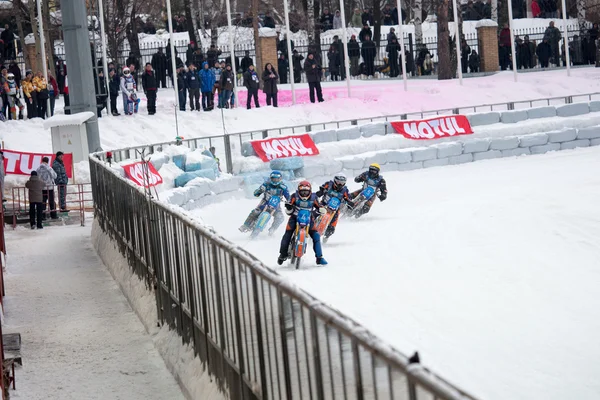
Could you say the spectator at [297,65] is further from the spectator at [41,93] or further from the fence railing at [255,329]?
the fence railing at [255,329]

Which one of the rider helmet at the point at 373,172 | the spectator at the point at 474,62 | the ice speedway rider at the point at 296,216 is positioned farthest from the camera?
the spectator at the point at 474,62

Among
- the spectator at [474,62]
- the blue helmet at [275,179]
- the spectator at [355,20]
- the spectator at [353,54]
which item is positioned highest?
the spectator at [355,20]

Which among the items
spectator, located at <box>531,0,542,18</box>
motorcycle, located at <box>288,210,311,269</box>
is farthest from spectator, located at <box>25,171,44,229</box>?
spectator, located at <box>531,0,542,18</box>

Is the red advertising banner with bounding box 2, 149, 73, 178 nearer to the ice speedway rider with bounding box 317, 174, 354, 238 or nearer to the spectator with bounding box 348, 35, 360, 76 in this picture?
the ice speedway rider with bounding box 317, 174, 354, 238

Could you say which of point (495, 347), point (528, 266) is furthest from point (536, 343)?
point (528, 266)

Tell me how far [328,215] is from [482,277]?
4.46 metres

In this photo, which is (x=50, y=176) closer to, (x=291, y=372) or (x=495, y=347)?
(x=495, y=347)

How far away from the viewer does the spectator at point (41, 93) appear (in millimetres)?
28422

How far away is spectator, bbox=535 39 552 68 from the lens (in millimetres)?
42156

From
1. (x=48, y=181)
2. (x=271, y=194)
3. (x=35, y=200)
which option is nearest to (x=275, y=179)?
(x=271, y=194)

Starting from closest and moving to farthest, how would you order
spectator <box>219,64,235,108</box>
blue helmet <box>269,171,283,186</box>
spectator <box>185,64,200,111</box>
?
blue helmet <box>269,171,283,186</box>, spectator <box>185,64,200,111</box>, spectator <box>219,64,235,108</box>

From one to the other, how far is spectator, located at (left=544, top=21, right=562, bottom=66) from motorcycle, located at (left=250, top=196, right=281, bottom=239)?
85.8 ft

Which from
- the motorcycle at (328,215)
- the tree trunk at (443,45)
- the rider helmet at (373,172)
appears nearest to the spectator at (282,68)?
the tree trunk at (443,45)

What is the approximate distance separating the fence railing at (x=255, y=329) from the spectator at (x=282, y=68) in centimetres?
2771
